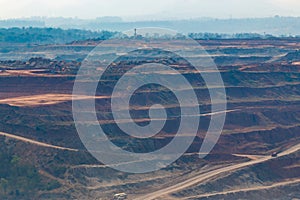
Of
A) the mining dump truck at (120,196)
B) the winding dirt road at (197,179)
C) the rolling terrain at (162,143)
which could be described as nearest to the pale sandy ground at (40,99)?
the rolling terrain at (162,143)

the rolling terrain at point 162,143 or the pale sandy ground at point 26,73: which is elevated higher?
the pale sandy ground at point 26,73

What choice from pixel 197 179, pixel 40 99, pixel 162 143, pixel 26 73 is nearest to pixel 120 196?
pixel 197 179

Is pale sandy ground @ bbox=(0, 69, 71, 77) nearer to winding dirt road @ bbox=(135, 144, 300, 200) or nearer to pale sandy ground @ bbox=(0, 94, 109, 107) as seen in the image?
pale sandy ground @ bbox=(0, 94, 109, 107)

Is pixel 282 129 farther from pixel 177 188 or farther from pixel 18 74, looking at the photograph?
pixel 18 74

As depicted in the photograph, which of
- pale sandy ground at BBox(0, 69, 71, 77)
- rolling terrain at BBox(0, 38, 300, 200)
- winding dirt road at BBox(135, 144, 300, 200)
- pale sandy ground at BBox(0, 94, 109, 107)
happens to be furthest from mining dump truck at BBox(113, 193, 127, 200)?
pale sandy ground at BBox(0, 69, 71, 77)

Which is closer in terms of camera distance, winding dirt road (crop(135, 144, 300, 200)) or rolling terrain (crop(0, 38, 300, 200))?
winding dirt road (crop(135, 144, 300, 200))

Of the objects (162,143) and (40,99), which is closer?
(162,143)

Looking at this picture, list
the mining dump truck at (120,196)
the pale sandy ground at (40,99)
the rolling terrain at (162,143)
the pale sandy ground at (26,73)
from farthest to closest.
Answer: the pale sandy ground at (26,73) → the pale sandy ground at (40,99) → the rolling terrain at (162,143) → the mining dump truck at (120,196)

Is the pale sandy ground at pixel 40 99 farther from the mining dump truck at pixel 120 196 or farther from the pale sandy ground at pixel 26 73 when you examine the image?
the mining dump truck at pixel 120 196

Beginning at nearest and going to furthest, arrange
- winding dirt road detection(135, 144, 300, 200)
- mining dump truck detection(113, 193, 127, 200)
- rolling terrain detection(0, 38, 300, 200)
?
mining dump truck detection(113, 193, 127, 200) < winding dirt road detection(135, 144, 300, 200) < rolling terrain detection(0, 38, 300, 200)

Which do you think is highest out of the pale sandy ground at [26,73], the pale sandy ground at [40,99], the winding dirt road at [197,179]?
the pale sandy ground at [26,73]

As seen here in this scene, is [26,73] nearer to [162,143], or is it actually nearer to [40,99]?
[40,99]
